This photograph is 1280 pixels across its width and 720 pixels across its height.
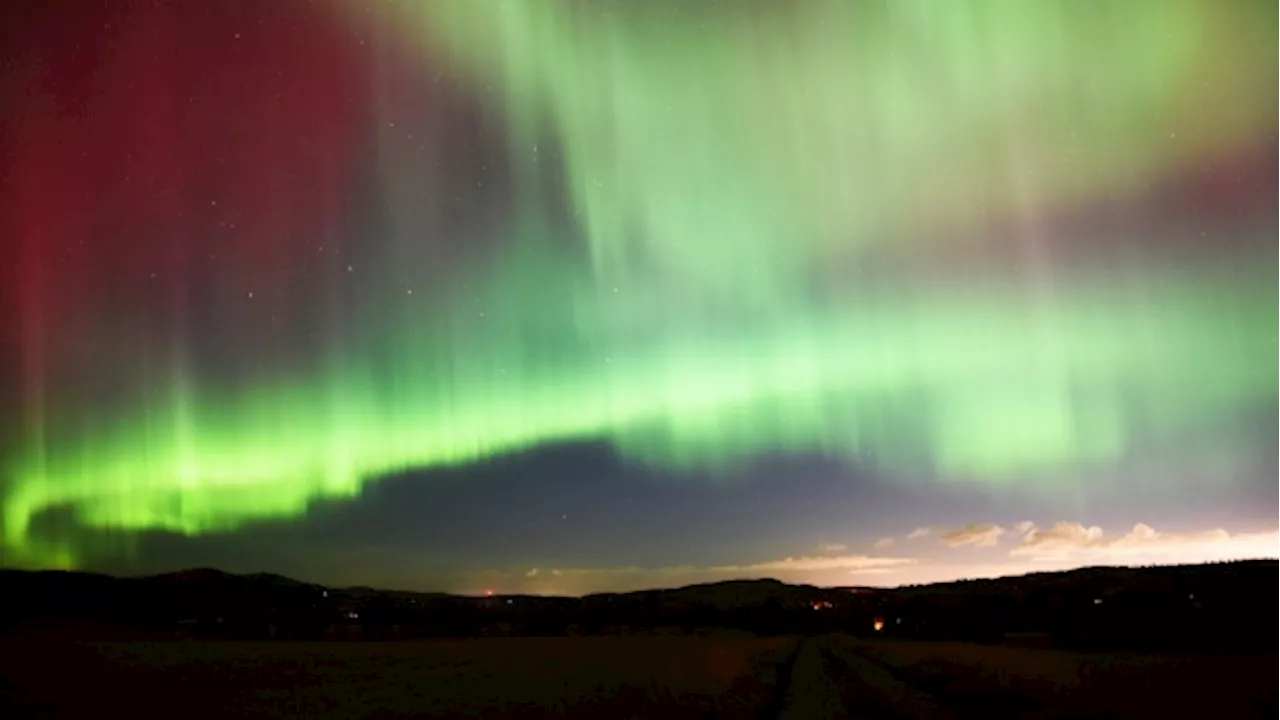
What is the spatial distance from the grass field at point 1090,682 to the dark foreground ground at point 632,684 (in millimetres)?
98

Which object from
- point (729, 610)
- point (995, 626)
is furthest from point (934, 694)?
point (729, 610)

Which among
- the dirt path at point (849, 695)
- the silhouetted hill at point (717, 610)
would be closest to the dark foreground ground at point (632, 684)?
the dirt path at point (849, 695)

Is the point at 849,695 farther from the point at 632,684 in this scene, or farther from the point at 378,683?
the point at 378,683

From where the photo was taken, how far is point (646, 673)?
45219 mm

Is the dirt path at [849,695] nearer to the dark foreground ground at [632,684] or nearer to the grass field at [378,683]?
the dark foreground ground at [632,684]

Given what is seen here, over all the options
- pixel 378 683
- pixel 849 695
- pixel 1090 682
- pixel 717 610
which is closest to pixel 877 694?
pixel 849 695

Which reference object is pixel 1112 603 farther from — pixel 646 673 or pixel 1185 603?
pixel 646 673

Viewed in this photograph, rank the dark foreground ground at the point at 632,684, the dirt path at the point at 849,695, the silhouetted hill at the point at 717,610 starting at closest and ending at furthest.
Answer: the dirt path at the point at 849,695
the dark foreground ground at the point at 632,684
the silhouetted hill at the point at 717,610

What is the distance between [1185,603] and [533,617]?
81932 millimetres

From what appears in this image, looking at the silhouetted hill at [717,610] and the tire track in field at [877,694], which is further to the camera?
the silhouetted hill at [717,610]

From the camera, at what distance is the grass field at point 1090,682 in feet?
95.2

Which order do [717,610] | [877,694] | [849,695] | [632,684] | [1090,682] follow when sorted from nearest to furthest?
[849,695]
[877,694]
[632,684]
[1090,682]
[717,610]

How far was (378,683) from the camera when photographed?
1547 inches

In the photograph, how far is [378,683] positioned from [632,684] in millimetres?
9670
